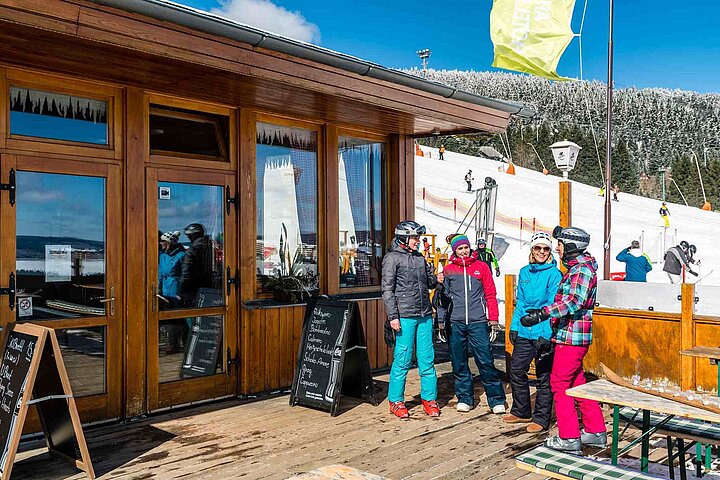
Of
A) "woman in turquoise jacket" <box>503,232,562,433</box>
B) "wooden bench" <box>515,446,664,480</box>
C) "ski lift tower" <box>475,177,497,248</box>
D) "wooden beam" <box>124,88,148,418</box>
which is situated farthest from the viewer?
"ski lift tower" <box>475,177,497,248</box>

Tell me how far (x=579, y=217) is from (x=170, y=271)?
2768 cm

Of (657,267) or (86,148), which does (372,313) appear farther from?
(657,267)

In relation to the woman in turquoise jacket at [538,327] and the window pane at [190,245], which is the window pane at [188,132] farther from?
the woman in turquoise jacket at [538,327]

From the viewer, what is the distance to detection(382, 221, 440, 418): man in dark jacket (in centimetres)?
590

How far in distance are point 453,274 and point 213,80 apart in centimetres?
268

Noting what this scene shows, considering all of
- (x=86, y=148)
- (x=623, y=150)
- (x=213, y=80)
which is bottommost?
(x=86, y=148)

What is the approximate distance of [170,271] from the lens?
19.8 feet

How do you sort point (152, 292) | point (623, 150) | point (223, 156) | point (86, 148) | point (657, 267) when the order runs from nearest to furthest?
point (86, 148) < point (152, 292) < point (223, 156) < point (657, 267) < point (623, 150)

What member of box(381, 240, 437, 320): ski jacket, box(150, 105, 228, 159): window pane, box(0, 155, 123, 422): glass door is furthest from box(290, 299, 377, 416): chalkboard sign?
box(150, 105, 228, 159): window pane

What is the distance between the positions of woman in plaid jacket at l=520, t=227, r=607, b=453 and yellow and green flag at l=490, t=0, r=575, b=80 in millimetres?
5065

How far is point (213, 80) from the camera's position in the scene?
18.2 feet

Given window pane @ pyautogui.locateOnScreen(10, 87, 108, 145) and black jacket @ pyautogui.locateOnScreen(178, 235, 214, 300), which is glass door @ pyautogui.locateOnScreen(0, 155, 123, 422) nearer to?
window pane @ pyautogui.locateOnScreen(10, 87, 108, 145)

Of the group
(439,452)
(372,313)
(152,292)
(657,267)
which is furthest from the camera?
(657,267)

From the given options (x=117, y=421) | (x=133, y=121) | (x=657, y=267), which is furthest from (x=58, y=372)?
(x=657, y=267)
